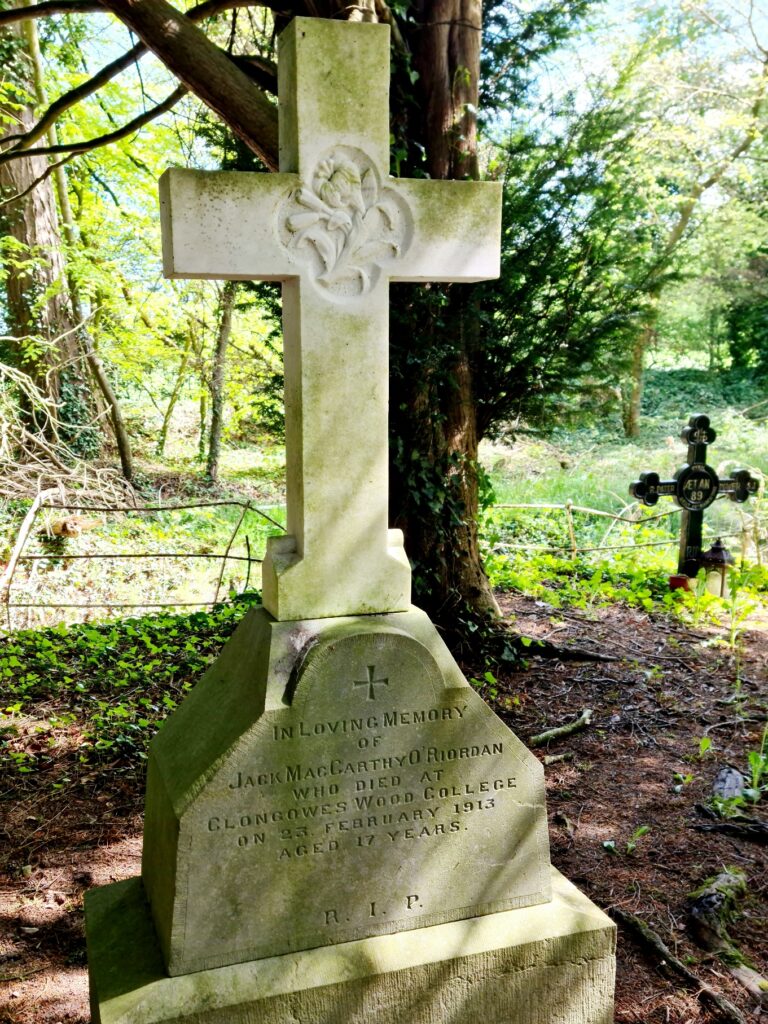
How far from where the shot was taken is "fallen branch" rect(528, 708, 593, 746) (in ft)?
14.0

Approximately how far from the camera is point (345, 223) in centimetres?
224

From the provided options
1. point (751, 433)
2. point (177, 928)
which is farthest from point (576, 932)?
point (751, 433)

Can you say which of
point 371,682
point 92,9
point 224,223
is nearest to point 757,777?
point 371,682

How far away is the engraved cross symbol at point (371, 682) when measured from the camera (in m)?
2.23

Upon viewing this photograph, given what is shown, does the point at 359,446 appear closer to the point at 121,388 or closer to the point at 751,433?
the point at 121,388

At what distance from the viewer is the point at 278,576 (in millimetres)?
2258

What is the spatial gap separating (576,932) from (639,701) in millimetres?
2687

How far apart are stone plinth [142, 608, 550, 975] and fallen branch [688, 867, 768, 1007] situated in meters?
0.76

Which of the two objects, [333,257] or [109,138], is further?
[109,138]

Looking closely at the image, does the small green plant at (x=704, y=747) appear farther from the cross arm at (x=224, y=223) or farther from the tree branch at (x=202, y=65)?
the tree branch at (x=202, y=65)

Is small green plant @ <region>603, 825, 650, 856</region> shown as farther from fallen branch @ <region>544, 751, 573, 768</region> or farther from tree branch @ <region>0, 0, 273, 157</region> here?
tree branch @ <region>0, 0, 273, 157</region>

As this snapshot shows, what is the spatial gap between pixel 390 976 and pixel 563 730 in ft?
7.82

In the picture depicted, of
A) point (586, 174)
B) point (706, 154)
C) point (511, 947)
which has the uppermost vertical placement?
point (706, 154)

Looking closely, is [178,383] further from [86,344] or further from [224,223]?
[224,223]
